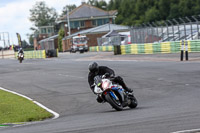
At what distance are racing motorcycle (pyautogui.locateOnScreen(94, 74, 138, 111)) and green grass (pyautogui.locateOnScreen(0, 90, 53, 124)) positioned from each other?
1787 mm

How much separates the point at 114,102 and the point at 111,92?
0.27 meters

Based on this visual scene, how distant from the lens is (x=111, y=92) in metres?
11.7

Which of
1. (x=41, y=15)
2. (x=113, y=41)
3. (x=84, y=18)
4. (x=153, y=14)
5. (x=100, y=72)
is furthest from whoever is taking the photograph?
(x=41, y=15)

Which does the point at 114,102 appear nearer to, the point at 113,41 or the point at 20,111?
the point at 20,111

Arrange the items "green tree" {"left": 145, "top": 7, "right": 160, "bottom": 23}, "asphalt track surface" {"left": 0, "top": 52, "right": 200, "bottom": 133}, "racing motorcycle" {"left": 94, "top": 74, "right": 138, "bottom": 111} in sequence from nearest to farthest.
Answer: "asphalt track surface" {"left": 0, "top": 52, "right": 200, "bottom": 133}
"racing motorcycle" {"left": 94, "top": 74, "right": 138, "bottom": 111}
"green tree" {"left": 145, "top": 7, "right": 160, "bottom": 23}

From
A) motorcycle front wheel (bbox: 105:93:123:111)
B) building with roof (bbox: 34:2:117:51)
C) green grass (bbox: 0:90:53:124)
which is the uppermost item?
building with roof (bbox: 34:2:117:51)

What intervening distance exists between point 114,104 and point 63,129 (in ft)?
9.88

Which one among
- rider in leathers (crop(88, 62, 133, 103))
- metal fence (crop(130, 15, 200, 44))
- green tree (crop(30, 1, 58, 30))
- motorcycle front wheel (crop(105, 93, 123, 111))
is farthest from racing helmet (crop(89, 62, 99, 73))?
green tree (crop(30, 1, 58, 30))

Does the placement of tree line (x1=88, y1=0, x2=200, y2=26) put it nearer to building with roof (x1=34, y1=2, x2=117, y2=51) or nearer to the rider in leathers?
building with roof (x1=34, y1=2, x2=117, y2=51)

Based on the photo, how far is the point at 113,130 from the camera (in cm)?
808

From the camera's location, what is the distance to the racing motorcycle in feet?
38.3

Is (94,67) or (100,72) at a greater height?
(94,67)

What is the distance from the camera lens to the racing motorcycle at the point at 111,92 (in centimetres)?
1166

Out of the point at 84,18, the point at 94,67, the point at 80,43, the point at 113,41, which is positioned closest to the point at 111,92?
the point at 94,67
